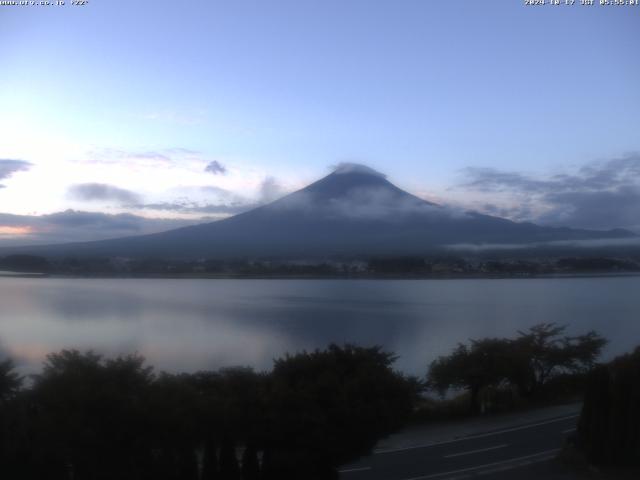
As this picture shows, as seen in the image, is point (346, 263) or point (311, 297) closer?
point (311, 297)

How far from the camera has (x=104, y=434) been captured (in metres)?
5.49

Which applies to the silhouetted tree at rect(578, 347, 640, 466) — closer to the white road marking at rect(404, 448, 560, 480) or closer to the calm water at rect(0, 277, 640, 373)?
the white road marking at rect(404, 448, 560, 480)

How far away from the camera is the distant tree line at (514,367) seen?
12922 mm

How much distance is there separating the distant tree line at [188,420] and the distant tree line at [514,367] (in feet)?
20.5

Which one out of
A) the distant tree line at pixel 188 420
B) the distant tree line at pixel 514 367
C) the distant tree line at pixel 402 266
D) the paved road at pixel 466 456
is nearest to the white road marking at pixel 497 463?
the paved road at pixel 466 456

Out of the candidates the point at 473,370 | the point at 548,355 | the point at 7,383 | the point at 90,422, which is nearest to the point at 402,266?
the point at 548,355

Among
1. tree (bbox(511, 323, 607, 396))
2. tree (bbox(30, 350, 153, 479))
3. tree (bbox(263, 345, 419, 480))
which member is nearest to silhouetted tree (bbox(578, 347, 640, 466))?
tree (bbox(263, 345, 419, 480))

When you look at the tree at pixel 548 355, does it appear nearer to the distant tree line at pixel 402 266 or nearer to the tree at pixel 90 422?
the tree at pixel 90 422

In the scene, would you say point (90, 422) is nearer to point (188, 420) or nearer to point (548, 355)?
point (188, 420)

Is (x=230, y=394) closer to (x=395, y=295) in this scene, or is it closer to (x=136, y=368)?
(x=136, y=368)

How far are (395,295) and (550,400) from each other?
71.0 ft

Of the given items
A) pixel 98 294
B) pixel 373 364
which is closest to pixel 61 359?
pixel 373 364

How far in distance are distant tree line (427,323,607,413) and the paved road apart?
2.58m

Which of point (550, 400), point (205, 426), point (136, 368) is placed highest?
point (136, 368)
